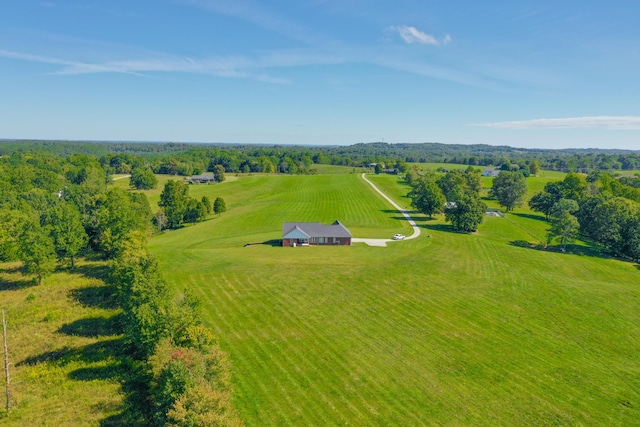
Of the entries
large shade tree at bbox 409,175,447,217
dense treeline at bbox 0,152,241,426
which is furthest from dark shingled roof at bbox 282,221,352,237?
large shade tree at bbox 409,175,447,217

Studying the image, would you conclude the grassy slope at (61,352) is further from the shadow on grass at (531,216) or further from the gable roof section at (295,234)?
the shadow on grass at (531,216)

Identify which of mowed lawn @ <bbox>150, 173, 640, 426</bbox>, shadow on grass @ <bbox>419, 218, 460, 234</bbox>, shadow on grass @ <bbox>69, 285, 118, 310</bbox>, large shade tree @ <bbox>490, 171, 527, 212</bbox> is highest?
large shade tree @ <bbox>490, 171, 527, 212</bbox>

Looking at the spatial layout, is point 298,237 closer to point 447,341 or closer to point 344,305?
point 344,305

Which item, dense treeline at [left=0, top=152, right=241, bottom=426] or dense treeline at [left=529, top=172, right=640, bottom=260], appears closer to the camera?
dense treeline at [left=0, top=152, right=241, bottom=426]

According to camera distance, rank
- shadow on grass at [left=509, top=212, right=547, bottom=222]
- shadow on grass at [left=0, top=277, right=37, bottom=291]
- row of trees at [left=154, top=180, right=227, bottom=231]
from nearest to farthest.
→ 1. shadow on grass at [left=0, top=277, right=37, bottom=291]
2. row of trees at [left=154, top=180, right=227, bottom=231]
3. shadow on grass at [left=509, top=212, right=547, bottom=222]

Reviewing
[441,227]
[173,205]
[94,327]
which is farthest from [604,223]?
[173,205]

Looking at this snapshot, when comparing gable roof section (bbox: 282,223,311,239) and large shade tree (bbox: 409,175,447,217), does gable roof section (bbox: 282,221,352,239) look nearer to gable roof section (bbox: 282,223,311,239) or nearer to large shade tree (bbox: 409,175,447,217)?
gable roof section (bbox: 282,223,311,239)

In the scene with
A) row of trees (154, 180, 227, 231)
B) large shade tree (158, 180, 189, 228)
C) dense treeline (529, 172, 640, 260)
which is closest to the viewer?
dense treeline (529, 172, 640, 260)
